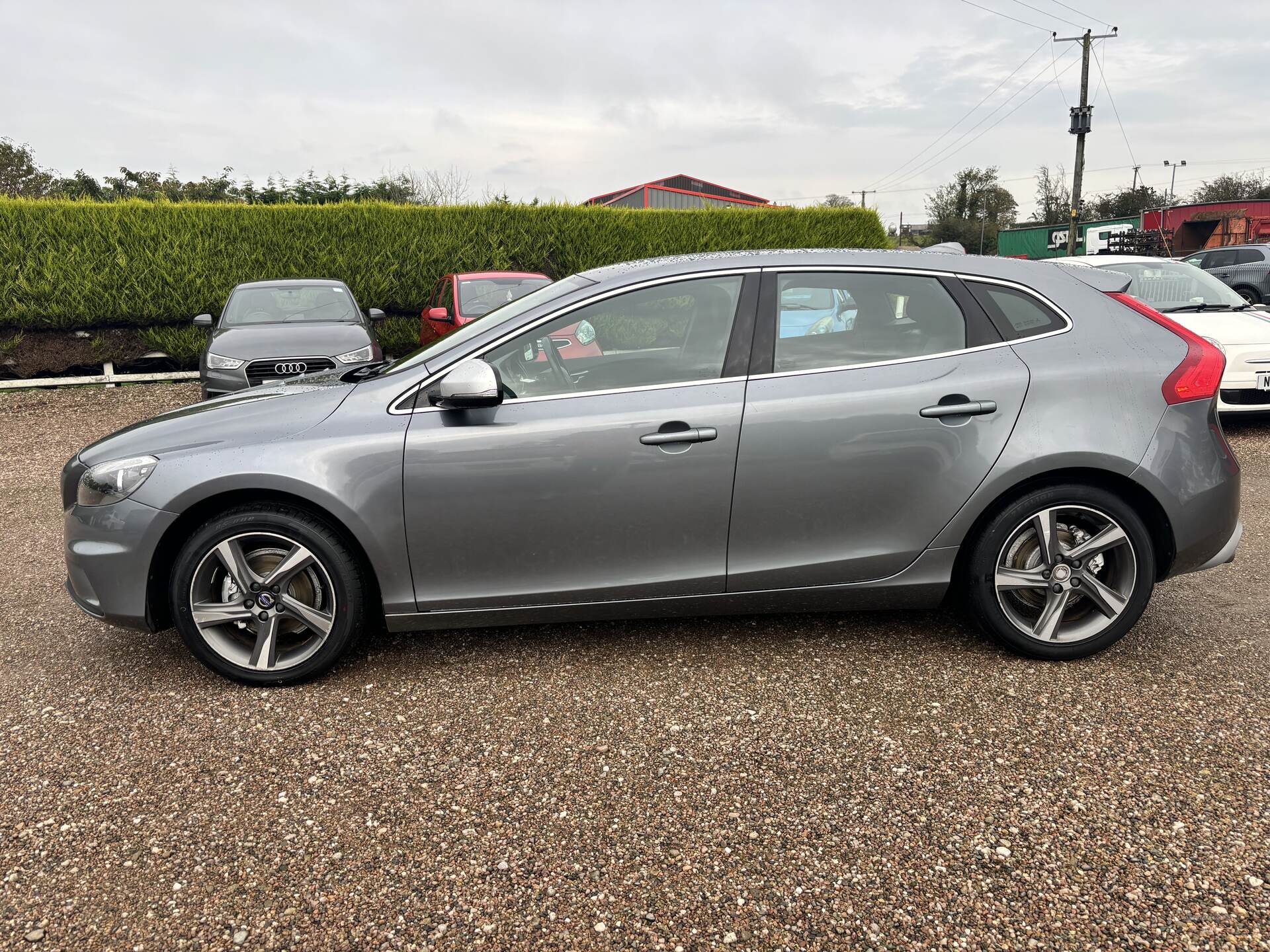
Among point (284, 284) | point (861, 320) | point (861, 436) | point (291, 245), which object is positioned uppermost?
point (291, 245)

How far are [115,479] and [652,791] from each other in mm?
2305

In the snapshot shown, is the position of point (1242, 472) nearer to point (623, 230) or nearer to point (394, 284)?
point (623, 230)

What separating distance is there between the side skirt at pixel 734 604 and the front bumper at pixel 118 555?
0.90 meters

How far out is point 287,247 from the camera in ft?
47.1

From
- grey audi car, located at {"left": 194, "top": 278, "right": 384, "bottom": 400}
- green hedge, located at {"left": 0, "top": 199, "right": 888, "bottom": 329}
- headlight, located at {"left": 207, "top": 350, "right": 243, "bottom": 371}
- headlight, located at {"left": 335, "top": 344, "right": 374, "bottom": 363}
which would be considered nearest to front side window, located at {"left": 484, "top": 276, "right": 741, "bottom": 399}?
grey audi car, located at {"left": 194, "top": 278, "right": 384, "bottom": 400}

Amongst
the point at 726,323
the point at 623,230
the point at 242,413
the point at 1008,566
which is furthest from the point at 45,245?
the point at 1008,566

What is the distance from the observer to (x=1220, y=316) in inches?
334

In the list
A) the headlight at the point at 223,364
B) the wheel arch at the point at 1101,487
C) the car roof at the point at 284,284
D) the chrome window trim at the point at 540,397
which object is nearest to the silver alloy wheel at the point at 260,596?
the chrome window trim at the point at 540,397

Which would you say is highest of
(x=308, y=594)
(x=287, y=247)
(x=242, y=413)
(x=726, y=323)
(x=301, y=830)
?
(x=287, y=247)

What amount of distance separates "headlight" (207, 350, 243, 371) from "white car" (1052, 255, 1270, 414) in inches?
300

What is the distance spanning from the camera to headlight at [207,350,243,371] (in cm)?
871

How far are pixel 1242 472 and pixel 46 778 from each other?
7.91 m

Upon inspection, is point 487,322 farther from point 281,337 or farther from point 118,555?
point 281,337

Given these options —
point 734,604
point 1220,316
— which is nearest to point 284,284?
point 734,604
